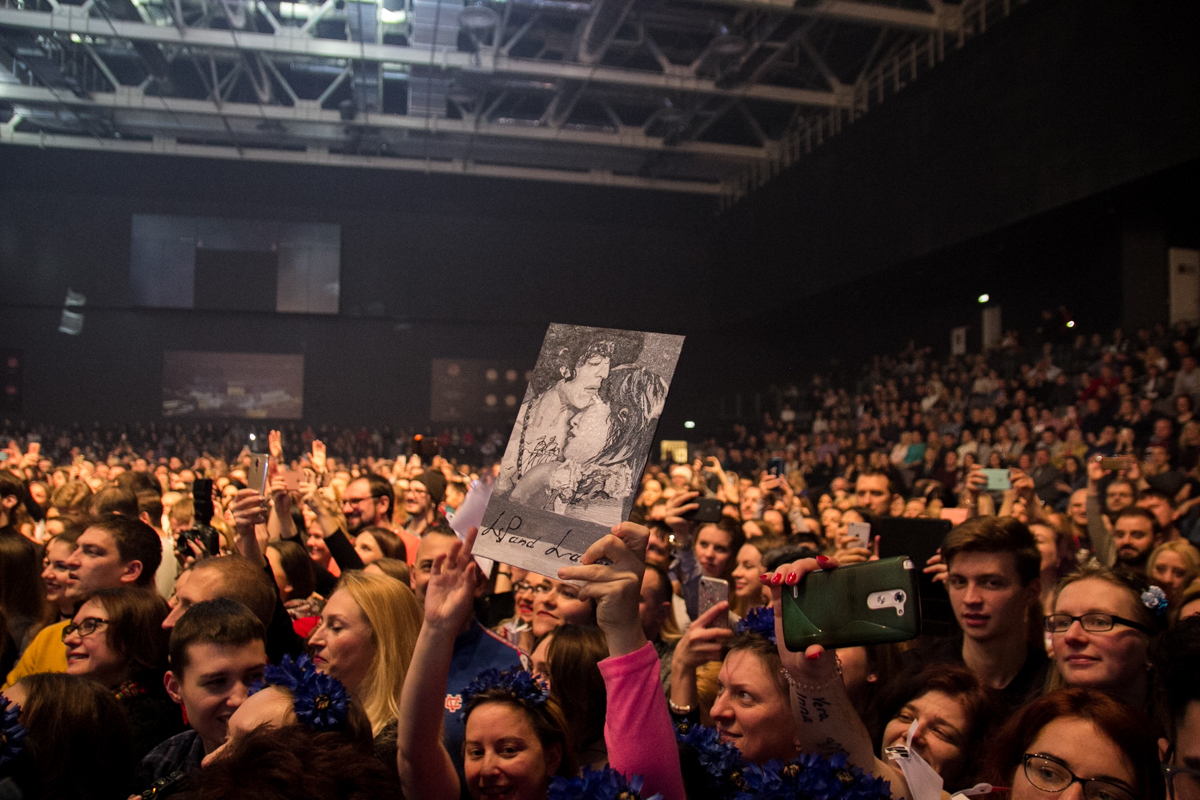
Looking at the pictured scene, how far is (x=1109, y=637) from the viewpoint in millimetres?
2289

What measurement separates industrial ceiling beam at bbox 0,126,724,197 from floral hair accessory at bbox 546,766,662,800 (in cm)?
1884

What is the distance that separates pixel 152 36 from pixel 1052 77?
12.5m

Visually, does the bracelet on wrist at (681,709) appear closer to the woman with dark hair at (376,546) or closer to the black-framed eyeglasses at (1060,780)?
the black-framed eyeglasses at (1060,780)

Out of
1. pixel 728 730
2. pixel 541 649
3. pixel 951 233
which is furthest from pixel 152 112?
pixel 728 730

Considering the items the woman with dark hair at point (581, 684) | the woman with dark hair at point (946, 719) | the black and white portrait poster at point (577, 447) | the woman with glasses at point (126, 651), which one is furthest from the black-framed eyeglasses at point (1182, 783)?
the woman with glasses at point (126, 651)

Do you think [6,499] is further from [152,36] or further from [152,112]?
[152,112]

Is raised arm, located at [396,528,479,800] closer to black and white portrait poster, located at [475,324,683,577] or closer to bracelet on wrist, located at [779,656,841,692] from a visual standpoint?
black and white portrait poster, located at [475,324,683,577]

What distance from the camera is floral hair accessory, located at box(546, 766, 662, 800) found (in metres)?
1.48

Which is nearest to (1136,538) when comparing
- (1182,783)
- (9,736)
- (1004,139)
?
(1182,783)

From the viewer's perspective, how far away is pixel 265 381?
2047 centimetres

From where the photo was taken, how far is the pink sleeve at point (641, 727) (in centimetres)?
165

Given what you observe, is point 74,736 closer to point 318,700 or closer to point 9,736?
point 9,736

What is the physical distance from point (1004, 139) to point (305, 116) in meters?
11.6

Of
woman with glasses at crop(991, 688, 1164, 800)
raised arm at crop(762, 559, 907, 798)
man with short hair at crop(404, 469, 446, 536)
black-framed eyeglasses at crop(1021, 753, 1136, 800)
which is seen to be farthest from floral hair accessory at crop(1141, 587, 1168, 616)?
man with short hair at crop(404, 469, 446, 536)
